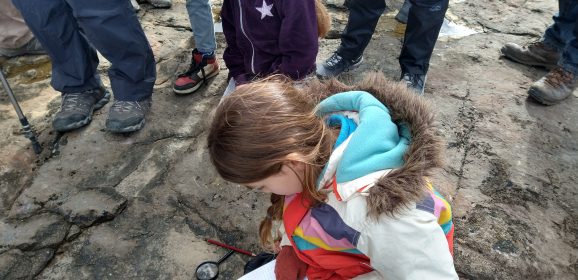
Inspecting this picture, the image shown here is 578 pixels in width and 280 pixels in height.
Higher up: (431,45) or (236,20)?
(236,20)

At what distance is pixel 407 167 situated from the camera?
1048 mm

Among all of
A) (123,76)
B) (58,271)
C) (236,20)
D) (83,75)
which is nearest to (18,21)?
(83,75)

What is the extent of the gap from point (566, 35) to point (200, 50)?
2365 mm

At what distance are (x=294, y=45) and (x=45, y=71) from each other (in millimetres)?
2017

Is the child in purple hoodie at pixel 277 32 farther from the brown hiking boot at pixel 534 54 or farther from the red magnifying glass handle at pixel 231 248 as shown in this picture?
the brown hiking boot at pixel 534 54

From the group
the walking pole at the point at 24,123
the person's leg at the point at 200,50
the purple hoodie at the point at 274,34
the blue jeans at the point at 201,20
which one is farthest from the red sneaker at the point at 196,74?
the walking pole at the point at 24,123

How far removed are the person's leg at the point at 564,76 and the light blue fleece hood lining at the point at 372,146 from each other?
1.79 m

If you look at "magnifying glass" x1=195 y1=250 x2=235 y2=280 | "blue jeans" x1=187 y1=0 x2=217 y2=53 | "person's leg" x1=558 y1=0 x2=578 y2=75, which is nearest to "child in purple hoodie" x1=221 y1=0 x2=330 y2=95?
"blue jeans" x1=187 y1=0 x2=217 y2=53

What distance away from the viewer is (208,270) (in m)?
1.71

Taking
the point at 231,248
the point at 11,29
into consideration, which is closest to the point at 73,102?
the point at 11,29

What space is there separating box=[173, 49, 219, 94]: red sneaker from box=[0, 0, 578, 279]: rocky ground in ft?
0.22

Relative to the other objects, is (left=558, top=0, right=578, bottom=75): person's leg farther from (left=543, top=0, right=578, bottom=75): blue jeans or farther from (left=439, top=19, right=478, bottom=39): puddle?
(left=439, top=19, right=478, bottom=39): puddle

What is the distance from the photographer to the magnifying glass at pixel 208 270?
1691mm

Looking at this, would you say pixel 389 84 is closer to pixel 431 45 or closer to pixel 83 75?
pixel 431 45
